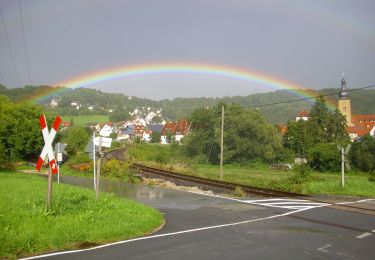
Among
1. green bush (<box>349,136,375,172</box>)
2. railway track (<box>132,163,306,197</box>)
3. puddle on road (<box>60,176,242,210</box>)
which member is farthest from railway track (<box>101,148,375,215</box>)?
green bush (<box>349,136,375,172</box>)

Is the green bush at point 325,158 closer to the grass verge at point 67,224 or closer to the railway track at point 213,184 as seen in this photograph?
the railway track at point 213,184

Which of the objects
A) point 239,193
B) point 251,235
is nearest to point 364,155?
point 239,193

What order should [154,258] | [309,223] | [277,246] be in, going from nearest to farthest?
[154,258], [277,246], [309,223]

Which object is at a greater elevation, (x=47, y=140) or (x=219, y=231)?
(x=47, y=140)

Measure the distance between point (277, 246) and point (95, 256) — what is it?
366 centimetres

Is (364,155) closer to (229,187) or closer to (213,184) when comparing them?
(213,184)

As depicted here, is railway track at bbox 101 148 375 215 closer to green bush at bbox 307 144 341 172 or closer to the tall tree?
green bush at bbox 307 144 341 172

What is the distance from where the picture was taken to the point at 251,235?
979cm

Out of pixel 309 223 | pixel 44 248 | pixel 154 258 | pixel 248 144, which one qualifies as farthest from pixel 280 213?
pixel 248 144

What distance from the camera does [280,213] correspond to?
13.7 m

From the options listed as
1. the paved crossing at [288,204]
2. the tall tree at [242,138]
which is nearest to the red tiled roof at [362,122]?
the tall tree at [242,138]

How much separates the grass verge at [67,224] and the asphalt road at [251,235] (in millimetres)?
468

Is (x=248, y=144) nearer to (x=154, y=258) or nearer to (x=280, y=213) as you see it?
(x=280, y=213)

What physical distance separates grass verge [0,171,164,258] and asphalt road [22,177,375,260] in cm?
47
